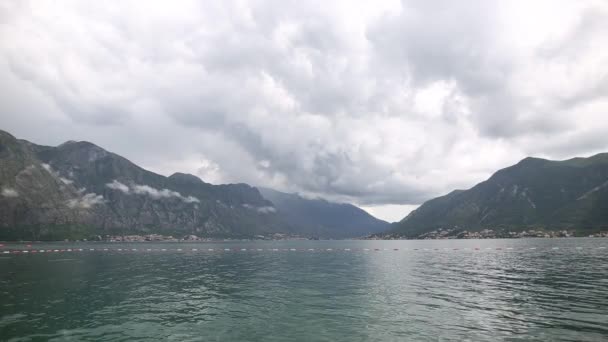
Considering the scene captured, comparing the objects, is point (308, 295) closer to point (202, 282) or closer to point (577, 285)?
point (202, 282)

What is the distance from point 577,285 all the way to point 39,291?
97.6 metres

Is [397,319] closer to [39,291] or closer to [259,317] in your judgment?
[259,317]

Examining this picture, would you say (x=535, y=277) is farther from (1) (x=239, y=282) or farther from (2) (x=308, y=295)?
(1) (x=239, y=282)

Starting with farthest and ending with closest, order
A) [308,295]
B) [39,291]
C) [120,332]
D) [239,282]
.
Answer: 1. [239,282]
2. [39,291]
3. [308,295]
4. [120,332]

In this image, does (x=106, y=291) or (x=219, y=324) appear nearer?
(x=219, y=324)

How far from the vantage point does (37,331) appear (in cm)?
3459

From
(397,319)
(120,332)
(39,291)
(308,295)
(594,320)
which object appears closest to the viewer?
(120,332)

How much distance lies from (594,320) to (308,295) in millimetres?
36987

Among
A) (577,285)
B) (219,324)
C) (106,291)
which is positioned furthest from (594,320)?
(106,291)

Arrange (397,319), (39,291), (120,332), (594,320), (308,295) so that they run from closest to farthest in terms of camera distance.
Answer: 1. (120,332)
2. (594,320)
3. (397,319)
4. (308,295)
5. (39,291)

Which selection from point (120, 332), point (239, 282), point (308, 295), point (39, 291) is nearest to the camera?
point (120, 332)

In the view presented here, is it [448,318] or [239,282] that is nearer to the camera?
[448,318]

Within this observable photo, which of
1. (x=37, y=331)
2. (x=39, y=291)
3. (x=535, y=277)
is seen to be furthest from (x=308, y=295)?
(x=535, y=277)

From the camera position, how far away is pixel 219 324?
3788 cm
